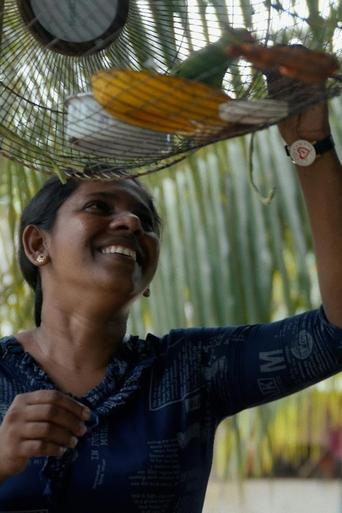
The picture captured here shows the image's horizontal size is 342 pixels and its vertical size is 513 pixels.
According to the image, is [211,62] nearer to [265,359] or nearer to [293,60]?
[293,60]

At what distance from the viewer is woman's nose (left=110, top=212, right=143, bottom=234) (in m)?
1.81

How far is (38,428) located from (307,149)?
0.55 meters

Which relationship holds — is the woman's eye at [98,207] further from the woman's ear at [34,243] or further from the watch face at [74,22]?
the watch face at [74,22]

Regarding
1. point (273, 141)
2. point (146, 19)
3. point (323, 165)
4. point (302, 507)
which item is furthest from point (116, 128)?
point (302, 507)

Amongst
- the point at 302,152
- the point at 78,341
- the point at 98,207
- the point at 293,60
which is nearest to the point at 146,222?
the point at 98,207

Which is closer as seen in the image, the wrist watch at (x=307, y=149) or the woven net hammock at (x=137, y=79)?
the woven net hammock at (x=137, y=79)

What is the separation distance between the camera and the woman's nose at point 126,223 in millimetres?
1814

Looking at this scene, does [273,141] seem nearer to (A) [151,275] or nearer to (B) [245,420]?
(B) [245,420]

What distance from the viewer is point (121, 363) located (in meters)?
1.86

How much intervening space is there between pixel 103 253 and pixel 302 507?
538cm

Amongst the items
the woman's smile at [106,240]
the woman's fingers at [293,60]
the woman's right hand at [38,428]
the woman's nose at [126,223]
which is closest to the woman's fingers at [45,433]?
the woman's right hand at [38,428]

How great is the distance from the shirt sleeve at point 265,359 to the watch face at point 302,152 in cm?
26

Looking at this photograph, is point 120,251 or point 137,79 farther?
point 120,251

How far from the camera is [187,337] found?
188 cm
